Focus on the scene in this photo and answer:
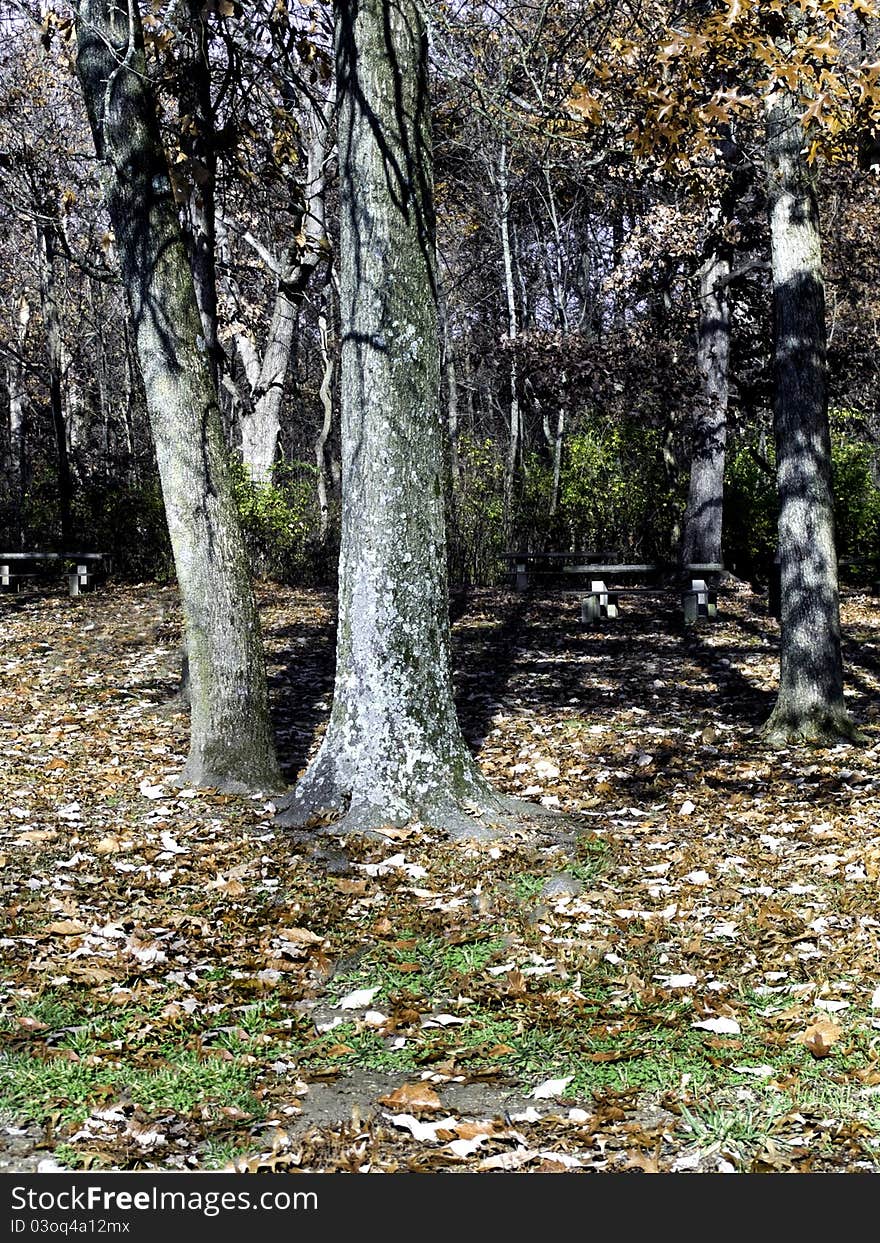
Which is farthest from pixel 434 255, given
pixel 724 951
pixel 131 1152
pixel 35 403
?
pixel 35 403

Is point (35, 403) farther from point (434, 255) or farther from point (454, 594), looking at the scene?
point (434, 255)

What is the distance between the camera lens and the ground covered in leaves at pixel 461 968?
344cm

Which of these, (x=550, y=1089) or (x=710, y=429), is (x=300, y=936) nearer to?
(x=550, y=1089)

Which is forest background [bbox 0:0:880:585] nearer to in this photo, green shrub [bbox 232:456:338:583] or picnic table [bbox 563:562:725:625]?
green shrub [bbox 232:456:338:583]

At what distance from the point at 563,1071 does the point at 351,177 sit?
452cm

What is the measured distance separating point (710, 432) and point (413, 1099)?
47.0ft

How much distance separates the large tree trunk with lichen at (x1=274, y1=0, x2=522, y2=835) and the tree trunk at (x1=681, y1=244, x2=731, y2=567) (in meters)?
11.1

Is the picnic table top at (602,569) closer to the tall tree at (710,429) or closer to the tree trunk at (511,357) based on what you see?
the tall tree at (710,429)

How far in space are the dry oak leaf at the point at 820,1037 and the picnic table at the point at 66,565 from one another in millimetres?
13891

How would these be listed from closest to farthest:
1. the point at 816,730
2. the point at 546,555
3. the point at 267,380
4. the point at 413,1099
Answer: the point at 413,1099 → the point at 816,730 → the point at 546,555 → the point at 267,380

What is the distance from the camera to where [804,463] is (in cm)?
804

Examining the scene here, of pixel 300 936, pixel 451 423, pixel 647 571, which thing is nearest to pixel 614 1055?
pixel 300 936

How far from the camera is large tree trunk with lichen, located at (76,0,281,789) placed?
22.9ft

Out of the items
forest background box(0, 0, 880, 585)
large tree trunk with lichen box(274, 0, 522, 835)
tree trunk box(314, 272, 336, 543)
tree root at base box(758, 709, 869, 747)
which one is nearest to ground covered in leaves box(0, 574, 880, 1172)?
tree root at base box(758, 709, 869, 747)
